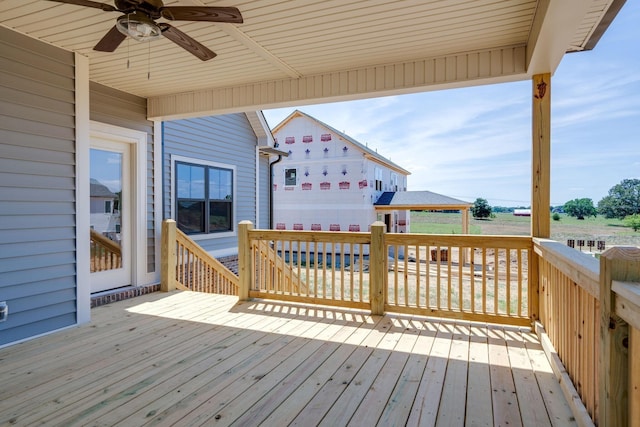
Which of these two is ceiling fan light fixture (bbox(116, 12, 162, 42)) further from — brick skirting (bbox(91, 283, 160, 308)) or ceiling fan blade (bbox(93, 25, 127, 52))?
brick skirting (bbox(91, 283, 160, 308))

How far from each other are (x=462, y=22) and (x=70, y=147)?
12.3 ft

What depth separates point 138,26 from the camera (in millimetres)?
2268

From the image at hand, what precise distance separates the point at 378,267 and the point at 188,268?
2897mm

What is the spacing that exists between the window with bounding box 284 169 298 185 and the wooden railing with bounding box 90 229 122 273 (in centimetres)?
1145

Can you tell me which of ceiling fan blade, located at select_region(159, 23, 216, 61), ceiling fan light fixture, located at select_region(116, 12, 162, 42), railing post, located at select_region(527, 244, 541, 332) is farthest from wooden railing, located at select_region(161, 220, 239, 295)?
railing post, located at select_region(527, 244, 541, 332)

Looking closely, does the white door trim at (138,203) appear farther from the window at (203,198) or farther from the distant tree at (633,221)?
the distant tree at (633,221)

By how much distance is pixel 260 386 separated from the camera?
92.0 inches

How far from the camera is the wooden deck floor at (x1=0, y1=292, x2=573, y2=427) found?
2008 mm

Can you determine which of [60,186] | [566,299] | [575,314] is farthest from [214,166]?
[575,314]

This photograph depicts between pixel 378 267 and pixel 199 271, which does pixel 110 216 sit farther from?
pixel 378 267

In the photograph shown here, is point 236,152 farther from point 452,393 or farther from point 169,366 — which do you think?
point 452,393

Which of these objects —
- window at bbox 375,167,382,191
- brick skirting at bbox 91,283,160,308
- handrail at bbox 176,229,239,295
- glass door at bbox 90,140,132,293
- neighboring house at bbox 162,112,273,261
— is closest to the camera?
brick skirting at bbox 91,283,160,308

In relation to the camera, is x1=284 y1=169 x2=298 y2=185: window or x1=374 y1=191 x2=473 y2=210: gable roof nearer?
x1=374 y1=191 x2=473 y2=210: gable roof

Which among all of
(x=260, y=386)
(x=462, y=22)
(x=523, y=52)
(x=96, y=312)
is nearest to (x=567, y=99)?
(x=523, y=52)
